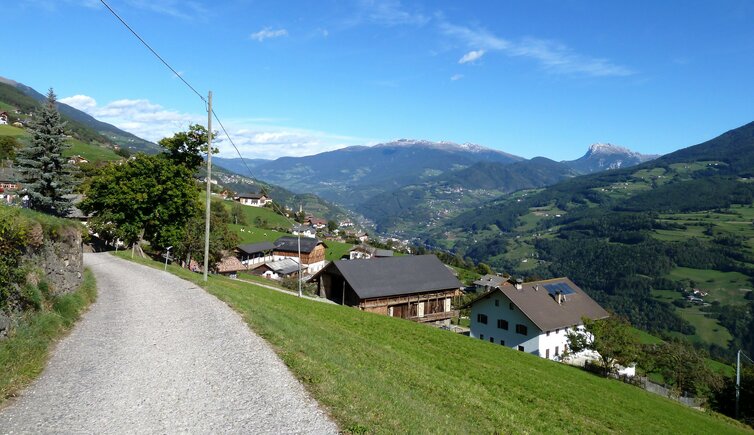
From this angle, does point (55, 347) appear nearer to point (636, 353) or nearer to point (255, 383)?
point (255, 383)

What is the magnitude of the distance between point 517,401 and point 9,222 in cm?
1791

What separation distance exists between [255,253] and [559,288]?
77.1 meters

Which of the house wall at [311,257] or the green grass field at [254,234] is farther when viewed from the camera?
the green grass field at [254,234]

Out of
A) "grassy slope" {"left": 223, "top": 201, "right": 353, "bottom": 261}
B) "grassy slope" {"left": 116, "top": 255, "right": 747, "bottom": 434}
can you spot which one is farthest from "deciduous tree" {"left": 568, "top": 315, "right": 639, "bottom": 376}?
"grassy slope" {"left": 223, "top": 201, "right": 353, "bottom": 261}

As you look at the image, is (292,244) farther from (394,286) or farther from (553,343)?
(553,343)

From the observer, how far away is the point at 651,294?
7451 inches

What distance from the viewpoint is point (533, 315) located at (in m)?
58.8

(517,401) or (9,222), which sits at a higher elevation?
(9,222)

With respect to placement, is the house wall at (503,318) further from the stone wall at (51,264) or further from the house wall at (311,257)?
the house wall at (311,257)

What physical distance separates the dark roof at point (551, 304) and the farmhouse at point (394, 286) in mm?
6198

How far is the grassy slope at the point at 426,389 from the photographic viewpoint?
32.4 ft

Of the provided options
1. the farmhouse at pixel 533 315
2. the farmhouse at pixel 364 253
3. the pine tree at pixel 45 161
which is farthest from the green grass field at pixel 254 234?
the pine tree at pixel 45 161

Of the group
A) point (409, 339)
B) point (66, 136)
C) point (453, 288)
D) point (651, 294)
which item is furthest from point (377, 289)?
point (651, 294)

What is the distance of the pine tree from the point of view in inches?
1623
